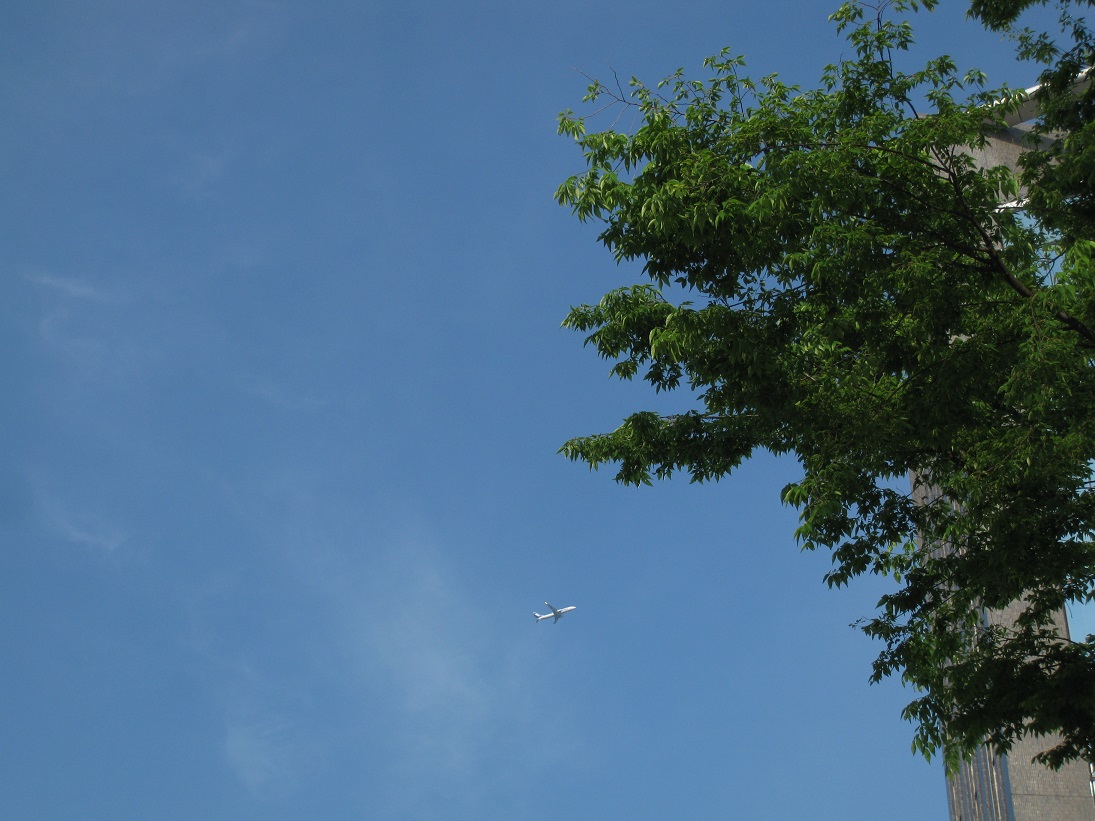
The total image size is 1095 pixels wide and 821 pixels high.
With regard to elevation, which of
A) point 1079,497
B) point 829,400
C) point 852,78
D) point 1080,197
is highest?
point 852,78

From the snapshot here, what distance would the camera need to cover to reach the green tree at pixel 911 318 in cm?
1135

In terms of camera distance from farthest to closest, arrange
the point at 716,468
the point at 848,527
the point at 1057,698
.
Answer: the point at 716,468
the point at 848,527
the point at 1057,698

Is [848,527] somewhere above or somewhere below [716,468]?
below

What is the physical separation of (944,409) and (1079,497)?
1783 mm

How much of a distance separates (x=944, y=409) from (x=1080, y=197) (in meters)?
2.76

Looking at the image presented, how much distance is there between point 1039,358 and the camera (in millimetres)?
10188

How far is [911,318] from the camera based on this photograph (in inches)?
479

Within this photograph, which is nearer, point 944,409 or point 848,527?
point 944,409

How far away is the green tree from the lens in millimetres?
11352

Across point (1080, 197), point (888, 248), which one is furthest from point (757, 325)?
point (1080, 197)

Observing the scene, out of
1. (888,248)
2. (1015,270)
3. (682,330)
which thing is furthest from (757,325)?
(1015,270)

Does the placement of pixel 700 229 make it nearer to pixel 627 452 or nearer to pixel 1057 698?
pixel 627 452

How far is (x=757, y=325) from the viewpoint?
1244cm

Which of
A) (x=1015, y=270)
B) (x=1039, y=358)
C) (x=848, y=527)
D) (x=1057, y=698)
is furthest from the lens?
(x=848, y=527)
